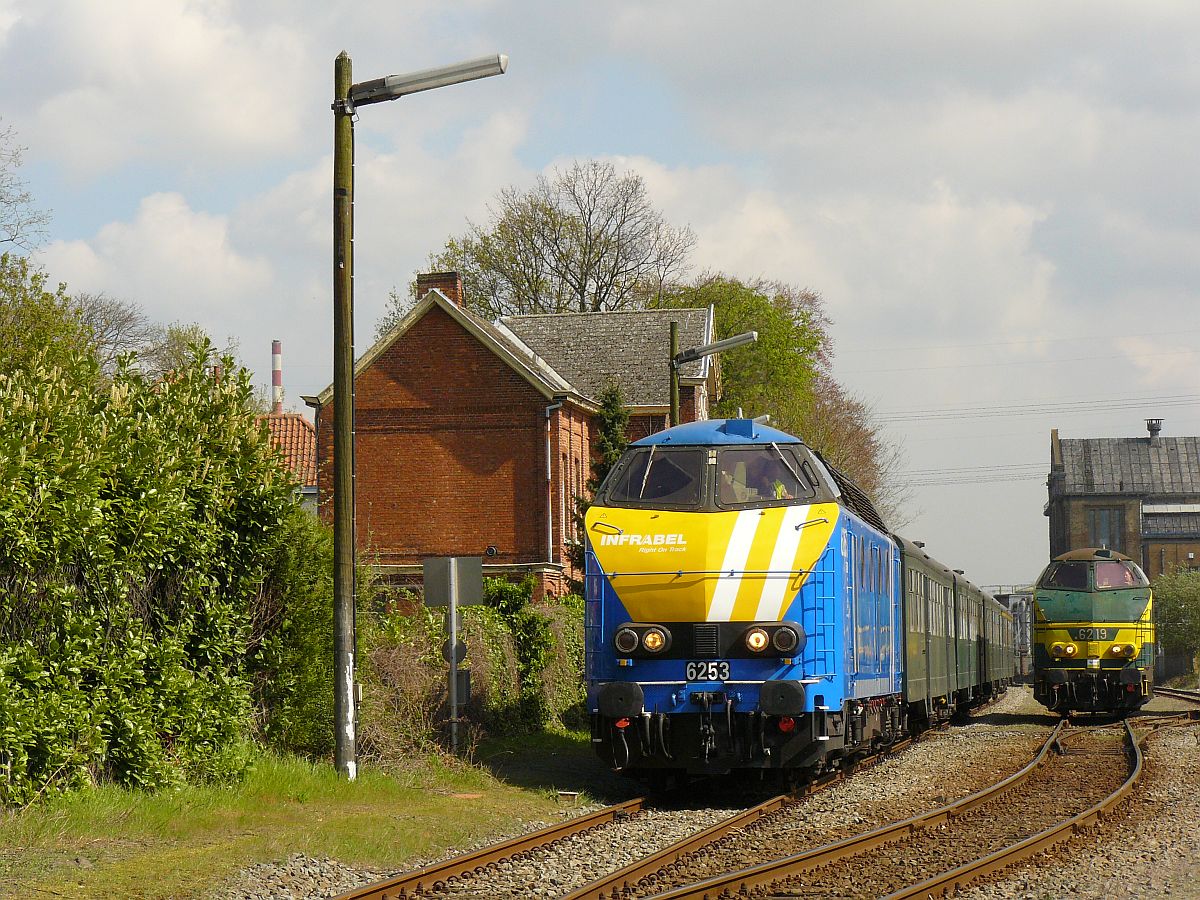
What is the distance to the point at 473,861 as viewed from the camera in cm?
1059

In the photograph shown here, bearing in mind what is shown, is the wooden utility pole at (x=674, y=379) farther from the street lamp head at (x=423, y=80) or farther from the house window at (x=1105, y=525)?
the house window at (x=1105, y=525)

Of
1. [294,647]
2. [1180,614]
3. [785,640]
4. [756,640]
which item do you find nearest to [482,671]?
[294,647]

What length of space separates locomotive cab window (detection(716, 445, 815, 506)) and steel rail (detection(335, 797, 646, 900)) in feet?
10.4

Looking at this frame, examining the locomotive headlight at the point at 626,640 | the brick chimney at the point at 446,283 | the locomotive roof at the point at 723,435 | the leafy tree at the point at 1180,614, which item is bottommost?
the leafy tree at the point at 1180,614

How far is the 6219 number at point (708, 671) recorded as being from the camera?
13.7m

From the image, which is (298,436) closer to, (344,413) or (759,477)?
(344,413)

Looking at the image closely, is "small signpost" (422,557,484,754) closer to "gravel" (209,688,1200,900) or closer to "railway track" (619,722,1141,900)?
"gravel" (209,688,1200,900)

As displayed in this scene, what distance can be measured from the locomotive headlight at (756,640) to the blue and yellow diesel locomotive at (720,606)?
14mm

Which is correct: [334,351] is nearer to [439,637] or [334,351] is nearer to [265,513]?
[265,513]

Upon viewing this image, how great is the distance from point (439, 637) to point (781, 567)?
257 inches

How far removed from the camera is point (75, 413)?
39.5ft

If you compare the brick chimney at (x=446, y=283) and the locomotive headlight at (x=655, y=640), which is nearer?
the locomotive headlight at (x=655, y=640)

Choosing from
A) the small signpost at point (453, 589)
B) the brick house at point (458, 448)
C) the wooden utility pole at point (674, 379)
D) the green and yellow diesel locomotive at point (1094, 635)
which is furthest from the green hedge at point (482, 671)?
the brick house at point (458, 448)

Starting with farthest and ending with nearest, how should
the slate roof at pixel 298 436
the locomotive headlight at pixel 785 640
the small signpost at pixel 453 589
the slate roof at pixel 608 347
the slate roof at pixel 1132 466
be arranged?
the slate roof at pixel 1132 466 < the slate roof at pixel 298 436 < the slate roof at pixel 608 347 < the small signpost at pixel 453 589 < the locomotive headlight at pixel 785 640
